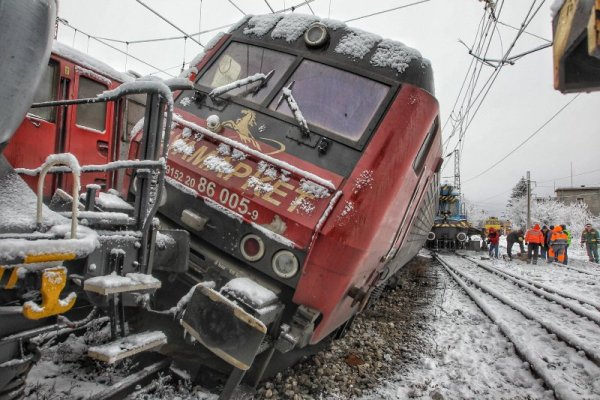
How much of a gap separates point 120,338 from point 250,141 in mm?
1659

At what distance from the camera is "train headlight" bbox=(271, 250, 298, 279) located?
8.29 ft

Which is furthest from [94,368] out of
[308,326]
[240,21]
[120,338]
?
[240,21]

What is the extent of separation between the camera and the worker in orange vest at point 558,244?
14734 mm

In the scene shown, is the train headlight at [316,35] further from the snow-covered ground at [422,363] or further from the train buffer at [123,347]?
the snow-covered ground at [422,363]

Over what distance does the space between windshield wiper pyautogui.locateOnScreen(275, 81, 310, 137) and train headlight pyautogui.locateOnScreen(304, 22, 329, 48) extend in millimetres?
409

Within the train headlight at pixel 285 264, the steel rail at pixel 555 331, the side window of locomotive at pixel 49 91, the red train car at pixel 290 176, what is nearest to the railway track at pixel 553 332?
the steel rail at pixel 555 331

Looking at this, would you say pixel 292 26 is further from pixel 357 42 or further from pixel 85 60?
pixel 85 60

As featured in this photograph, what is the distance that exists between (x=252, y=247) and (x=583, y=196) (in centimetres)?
7648

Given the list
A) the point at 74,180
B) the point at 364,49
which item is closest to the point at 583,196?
the point at 364,49

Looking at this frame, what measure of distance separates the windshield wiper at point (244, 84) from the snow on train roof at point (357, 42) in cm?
45

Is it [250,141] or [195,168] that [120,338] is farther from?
[250,141]

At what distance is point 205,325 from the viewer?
2.06 metres

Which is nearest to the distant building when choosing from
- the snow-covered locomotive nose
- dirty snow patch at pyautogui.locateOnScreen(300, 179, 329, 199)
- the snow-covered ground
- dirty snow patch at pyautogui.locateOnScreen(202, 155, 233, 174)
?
the snow-covered ground

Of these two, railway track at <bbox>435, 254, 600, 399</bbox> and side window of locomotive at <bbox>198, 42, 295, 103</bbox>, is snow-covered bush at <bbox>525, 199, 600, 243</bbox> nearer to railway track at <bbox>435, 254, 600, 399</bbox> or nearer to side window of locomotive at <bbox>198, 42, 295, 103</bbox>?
railway track at <bbox>435, 254, 600, 399</bbox>
